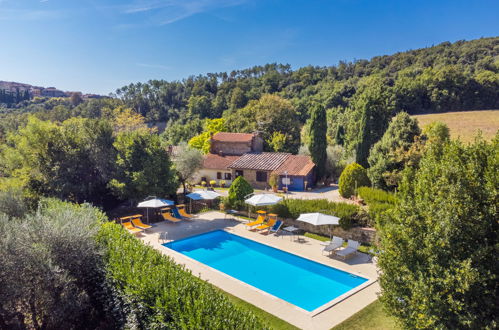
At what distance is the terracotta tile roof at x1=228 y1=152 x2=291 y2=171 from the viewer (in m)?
36.5


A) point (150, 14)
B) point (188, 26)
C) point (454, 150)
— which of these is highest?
point (188, 26)

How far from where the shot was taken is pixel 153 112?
335 ft

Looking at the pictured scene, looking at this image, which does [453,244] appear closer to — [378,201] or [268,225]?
[378,201]

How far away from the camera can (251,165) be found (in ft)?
122

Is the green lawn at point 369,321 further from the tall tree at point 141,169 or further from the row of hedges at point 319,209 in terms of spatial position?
the tall tree at point 141,169

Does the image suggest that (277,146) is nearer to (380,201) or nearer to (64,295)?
(380,201)

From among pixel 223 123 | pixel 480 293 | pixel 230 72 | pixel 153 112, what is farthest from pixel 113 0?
pixel 230 72

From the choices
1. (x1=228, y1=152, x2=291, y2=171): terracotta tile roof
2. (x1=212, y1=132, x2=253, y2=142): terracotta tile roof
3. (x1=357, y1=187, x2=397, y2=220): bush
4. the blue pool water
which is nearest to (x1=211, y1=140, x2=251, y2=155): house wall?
(x1=212, y1=132, x2=253, y2=142): terracotta tile roof

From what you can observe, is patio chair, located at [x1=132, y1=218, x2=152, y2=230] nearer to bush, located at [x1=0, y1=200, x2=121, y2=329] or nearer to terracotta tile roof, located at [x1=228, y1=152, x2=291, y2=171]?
bush, located at [x1=0, y1=200, x2=121, y2=329]

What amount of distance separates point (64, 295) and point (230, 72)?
12572 centimetres

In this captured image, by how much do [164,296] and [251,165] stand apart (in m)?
30.2

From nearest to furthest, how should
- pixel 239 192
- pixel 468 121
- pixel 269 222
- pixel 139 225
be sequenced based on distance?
pixel 139 225 < pixel 269 222 < pixel 239 192 < pixel 468 121

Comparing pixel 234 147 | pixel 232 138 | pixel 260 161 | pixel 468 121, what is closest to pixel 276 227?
pixel 260 161

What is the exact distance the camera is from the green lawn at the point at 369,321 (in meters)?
9.73
